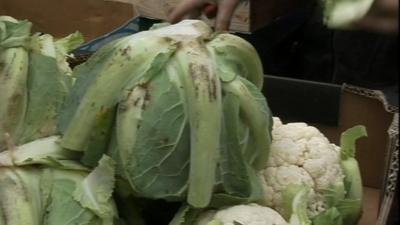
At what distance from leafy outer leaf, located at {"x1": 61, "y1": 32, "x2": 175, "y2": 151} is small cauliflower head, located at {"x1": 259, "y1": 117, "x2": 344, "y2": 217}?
0.25 meters

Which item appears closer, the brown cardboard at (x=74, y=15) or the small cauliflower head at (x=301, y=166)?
the small cauliflower head at (x=301, y=166)

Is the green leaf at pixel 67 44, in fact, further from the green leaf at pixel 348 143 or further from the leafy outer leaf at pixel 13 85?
the green leaf at pixel 348 143

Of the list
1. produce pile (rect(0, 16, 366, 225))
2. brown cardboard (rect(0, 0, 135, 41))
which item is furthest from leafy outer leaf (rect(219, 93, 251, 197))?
brown cardboard (rect(0, 0, 135, 41))

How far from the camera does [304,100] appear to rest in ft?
4.75

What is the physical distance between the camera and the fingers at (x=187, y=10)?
1.35 m

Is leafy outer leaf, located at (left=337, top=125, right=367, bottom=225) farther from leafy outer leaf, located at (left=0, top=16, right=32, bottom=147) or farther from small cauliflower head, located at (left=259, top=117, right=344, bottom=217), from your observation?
leafy outer leaf, located at (left=0, top=16, right=32, bottom=147)

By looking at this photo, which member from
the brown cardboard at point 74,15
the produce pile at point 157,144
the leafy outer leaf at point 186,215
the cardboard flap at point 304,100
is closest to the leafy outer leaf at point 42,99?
the produce pile at point 157,144

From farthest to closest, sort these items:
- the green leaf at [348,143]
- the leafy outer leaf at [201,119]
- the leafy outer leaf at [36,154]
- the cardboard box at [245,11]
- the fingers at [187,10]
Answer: the cardboard box at [245,11]
the fingers at [187,10]
the green leaf at [348,143]
the leafy outer leaf at [36,154]
the leafy outer leaf at [201,119]

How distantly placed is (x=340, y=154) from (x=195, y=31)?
1.07 feet

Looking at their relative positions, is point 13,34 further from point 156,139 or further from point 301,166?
point 301,166

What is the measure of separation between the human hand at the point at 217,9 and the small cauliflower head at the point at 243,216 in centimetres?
49

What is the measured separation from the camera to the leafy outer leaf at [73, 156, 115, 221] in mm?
977

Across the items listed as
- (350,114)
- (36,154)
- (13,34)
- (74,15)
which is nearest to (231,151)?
(36,154)

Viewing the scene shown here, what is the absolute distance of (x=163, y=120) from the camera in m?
0.94
